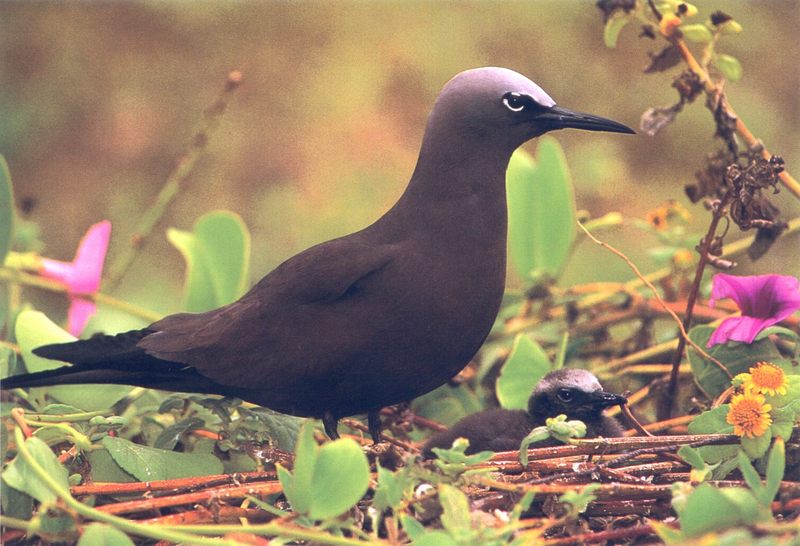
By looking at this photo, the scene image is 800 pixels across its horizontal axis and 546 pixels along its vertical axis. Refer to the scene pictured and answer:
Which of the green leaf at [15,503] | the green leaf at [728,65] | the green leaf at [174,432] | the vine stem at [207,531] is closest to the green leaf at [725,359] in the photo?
the green leaf at [728,65]

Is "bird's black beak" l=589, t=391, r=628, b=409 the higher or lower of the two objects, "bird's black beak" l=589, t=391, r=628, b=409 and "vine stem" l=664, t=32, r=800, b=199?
the lower

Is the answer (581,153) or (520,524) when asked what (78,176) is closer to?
(581,153)

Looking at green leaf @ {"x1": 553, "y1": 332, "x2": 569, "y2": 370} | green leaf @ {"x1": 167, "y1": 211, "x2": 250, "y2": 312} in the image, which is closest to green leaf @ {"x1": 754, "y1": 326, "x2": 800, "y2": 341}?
green leaf @ {"x1": 553, "y1": 332, "x2": 569, "y2": 370}

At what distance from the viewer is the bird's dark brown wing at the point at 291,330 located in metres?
2.67

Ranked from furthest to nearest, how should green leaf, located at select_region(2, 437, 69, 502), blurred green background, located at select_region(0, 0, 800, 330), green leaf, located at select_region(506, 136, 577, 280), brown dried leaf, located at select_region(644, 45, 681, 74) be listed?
1. blurred green background, located at select_region(0, 0, 800, 330)
2. green leaf, located at select_region(506, 136, 577, 280)
3. brown dried leaf, located at select_region(644, 45, 681, 74)
4. green leaf, located at select_region(2, 437, 69, 502)

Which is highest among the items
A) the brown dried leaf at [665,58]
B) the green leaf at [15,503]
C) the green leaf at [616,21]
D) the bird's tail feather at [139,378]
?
the green leaf at [616,21]

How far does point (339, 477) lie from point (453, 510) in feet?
0.75

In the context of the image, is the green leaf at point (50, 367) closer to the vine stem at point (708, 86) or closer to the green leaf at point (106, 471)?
the green leaf at point (106, 471)

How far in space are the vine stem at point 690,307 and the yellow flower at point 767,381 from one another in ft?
1.13

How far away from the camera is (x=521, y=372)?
3.14 m

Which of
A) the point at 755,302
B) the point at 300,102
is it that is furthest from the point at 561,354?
the point at 300,102

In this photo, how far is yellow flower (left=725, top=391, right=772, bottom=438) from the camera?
7.63 ft

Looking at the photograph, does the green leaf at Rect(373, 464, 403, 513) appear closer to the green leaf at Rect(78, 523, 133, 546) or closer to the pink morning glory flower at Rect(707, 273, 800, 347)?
the green leaf at Rect(78, 523, 133, 546)

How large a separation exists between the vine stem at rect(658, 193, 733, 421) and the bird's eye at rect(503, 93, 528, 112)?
54 cm
